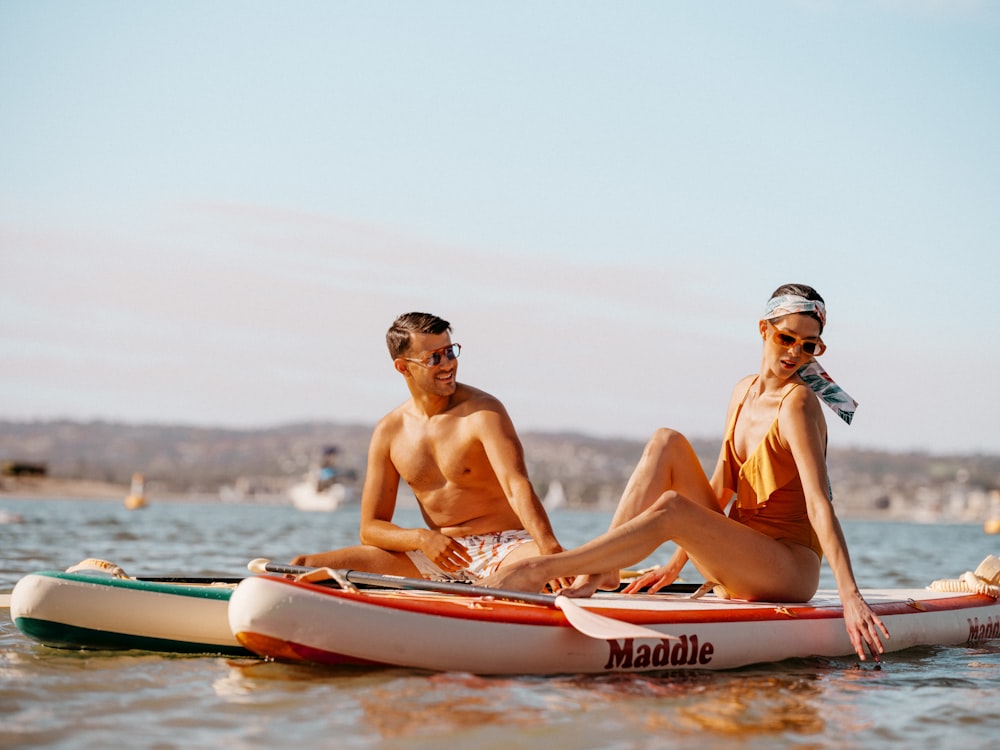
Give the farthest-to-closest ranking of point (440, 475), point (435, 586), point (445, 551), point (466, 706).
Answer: point (440, 475)
point (445, 551)
point (435, 586)
point (466, 706)

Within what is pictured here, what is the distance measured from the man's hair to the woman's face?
173 cm

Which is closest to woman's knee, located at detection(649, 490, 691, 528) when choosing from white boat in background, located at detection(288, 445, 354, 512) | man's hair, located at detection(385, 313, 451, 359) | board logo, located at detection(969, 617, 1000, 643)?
man's hair, located at detection(385, 313, 451, 359)

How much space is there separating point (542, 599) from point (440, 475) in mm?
1369

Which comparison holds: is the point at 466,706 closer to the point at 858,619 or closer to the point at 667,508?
the point at 667,508

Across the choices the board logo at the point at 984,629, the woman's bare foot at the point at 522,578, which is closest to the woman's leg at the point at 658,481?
the woman's bare foot at the point at 522,578

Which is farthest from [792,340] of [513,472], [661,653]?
[661,653]

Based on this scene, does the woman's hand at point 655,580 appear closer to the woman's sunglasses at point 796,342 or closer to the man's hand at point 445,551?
the man's hand at point 445,551

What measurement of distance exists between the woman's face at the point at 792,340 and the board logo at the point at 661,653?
57.0 inches

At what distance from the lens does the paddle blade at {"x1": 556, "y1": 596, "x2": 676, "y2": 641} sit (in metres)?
5.11

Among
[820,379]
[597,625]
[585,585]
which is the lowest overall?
[597,625]

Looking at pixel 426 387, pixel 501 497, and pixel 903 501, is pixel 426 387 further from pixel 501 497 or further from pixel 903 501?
pixel 903 501

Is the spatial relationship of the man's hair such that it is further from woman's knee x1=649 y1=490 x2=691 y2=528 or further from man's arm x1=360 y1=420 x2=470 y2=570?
woman's knee x1=649 y1=490 x2=691 y2=528

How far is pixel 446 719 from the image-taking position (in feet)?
14.8

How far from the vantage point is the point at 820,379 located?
19.9 feet
